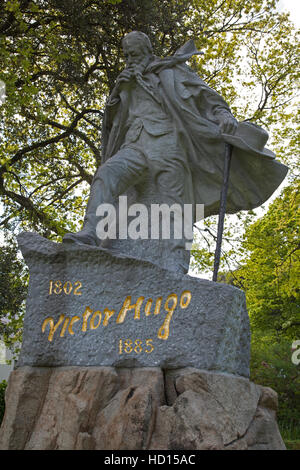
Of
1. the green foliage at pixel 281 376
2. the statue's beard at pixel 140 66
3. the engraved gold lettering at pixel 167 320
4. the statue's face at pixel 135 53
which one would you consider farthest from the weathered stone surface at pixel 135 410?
the green foliage at pixel 281 376

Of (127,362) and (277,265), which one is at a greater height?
(277,265)

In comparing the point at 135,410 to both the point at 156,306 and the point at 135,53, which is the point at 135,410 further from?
the point at 135,53

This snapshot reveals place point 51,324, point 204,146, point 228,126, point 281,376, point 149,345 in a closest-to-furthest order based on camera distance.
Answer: point 149,345, point 51,324, point 228,126, point 204,146, point 281,376

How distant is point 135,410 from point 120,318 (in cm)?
65

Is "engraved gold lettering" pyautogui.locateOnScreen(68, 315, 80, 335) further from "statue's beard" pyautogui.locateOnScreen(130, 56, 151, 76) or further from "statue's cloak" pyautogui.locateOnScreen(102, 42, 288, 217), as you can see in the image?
→ "statue's beard" pyautogui.locateOnScreen(130, 56, 151, 76)

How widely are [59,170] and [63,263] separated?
8616 mm

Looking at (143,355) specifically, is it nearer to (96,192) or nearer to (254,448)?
(254,448)

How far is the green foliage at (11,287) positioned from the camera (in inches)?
411

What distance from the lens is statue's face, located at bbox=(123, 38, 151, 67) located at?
4770mm

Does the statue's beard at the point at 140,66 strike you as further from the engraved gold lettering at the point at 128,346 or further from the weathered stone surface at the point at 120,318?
the engraved gold lettering at the point at 128,346

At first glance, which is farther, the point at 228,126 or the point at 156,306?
the point at 228,126

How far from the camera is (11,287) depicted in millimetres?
10594

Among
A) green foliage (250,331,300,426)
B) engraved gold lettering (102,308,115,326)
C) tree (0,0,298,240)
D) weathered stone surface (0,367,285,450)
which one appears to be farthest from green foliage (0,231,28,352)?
engraved gold lettering (102,308,115,326)

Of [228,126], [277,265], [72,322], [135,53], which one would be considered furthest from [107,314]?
[277,265]
